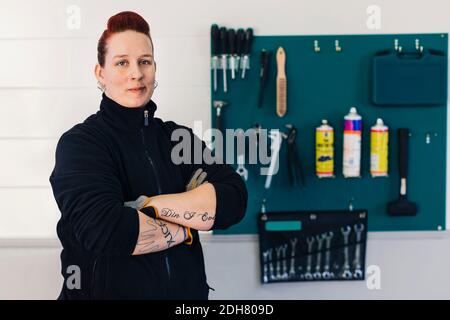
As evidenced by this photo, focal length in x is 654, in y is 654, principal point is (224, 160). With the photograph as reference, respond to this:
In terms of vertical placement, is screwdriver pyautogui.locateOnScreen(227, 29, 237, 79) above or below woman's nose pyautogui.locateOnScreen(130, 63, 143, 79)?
above

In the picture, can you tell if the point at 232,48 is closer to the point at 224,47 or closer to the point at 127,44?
the point at 224,47

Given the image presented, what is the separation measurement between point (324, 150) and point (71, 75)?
101 centimetres

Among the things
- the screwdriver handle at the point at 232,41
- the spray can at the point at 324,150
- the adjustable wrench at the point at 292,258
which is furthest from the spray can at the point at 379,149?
the screwdriver handle at the point at 232,41

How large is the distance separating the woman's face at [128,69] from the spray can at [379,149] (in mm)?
1075

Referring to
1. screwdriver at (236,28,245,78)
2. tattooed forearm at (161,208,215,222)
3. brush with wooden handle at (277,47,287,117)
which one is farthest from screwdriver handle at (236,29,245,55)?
tattooed forearm at (161,208,215,222)

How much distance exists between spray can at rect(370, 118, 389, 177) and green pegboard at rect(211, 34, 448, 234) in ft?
0.18

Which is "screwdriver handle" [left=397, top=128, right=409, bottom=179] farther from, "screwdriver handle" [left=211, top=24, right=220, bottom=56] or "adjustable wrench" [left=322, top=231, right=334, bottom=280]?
"screwdriver handle" [left=211, top=24, right=220, bottom=56]

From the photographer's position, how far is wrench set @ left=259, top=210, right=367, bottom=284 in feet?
8.48

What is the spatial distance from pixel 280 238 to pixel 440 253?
652mm

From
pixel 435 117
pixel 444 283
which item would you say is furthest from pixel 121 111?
pixel 444 283

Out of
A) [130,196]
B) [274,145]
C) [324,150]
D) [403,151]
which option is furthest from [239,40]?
[130,196]

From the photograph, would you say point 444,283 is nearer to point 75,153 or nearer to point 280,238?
point 280,238

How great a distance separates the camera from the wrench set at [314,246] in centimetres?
258

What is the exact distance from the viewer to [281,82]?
250 centimetres
